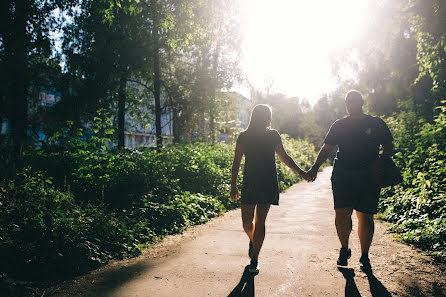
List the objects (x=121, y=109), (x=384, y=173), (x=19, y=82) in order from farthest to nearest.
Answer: (x=121, y=109)
(x=19, y=82)
(x=384, y=173)

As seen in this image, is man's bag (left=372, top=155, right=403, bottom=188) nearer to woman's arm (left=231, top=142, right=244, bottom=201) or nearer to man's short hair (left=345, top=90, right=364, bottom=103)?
man's short hair (left=345, top=90, right=364, bottom=103)

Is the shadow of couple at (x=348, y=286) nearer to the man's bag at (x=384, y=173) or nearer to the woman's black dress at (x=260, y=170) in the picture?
the woman's black dress at (x=260, y=170)

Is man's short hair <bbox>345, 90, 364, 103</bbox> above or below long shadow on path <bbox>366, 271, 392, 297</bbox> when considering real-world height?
above

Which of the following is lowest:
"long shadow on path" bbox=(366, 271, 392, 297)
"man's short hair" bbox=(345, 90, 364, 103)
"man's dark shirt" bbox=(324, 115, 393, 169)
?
"long shadow on path" bbox=(366, 271, 392, 297)

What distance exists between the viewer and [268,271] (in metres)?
4.18

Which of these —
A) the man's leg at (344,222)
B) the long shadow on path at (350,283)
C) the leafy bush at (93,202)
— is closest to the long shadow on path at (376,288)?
the long shadow on path at (350,283)

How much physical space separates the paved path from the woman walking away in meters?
0.49

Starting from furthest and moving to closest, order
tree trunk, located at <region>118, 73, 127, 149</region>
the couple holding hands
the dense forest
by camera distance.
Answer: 1. tree trunk, located at <region>118, 73, 127, 149</region>
2. the dense forest
3. the couple holding hands

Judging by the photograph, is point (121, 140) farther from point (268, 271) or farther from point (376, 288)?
point (376, 288)

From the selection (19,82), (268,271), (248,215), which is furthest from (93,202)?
(19,82)

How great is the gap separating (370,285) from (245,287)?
131 centimetres

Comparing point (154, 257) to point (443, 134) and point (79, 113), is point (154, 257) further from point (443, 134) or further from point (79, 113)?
point (79, 113)

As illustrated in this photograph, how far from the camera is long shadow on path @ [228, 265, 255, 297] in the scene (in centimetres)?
346

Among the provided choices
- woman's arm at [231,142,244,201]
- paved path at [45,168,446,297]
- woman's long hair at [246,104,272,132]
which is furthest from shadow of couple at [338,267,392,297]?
woman's long hair at [246,104,272,132]
